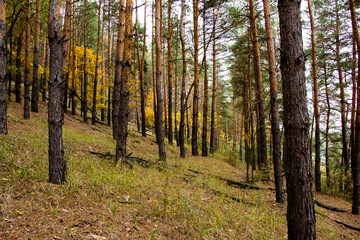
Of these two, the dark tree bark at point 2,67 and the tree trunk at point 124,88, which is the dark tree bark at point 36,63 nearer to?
A: the dark tree bark at point 2,67

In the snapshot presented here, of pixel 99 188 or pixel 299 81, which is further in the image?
pixel 99 188

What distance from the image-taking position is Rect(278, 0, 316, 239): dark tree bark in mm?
2639

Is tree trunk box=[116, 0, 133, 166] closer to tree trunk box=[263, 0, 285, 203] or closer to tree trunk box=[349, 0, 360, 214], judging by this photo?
tree trunk box=[263, 0, 285, 203]

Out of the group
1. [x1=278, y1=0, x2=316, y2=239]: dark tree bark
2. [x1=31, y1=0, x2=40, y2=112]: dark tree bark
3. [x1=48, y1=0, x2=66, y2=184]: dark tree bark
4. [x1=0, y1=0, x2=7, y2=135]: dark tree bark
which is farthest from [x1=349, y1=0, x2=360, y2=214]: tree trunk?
[x1=31, y1=0, x2=40, y2=112]: dark tree bark

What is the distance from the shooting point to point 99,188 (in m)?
3.94

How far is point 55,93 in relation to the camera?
3631 mm

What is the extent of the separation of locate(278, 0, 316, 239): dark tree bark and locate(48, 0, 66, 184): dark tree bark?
3747 millimetres

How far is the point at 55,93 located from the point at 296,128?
398 cm

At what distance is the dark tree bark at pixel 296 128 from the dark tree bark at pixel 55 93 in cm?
375

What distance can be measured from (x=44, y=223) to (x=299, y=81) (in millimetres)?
3893

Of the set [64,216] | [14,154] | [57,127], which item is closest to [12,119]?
[14,154]

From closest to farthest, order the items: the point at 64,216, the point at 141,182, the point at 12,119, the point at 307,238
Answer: the point at 307,238, the point at 64,216, the point at 141,182, the point at 12,119

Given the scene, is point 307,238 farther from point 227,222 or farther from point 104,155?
point 104,155

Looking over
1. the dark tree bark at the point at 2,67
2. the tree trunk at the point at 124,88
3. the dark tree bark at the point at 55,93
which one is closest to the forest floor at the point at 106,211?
the dark tree bark at the point at 55,93
